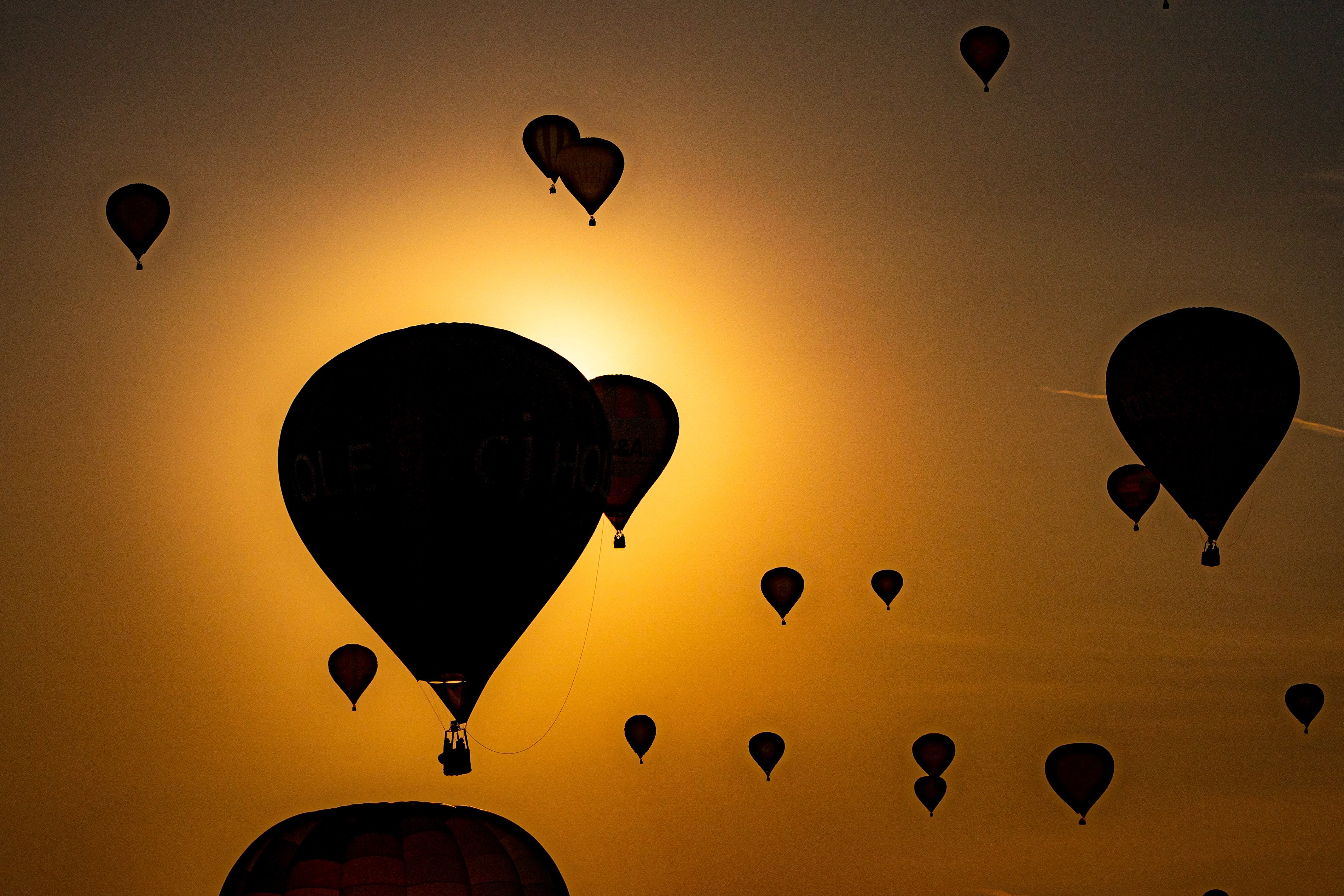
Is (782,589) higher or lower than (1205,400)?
lower

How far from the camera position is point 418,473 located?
5191 mm

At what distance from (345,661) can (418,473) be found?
11.8 ft

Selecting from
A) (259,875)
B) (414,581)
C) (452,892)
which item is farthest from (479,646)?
(259,875)

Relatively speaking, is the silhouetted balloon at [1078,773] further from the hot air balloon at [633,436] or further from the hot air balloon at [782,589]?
the hot air balloon at [633,436]

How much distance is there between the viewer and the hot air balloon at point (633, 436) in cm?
835

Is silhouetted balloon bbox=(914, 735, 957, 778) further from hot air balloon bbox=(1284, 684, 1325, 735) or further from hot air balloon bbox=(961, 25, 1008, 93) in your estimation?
hot air balloon bbox=(961, 25, 1008, 93)

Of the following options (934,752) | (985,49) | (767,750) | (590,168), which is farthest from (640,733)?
(985,49)

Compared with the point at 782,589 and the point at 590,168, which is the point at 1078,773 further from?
the point at 590,168

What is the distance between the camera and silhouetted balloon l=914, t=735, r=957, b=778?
9258mm

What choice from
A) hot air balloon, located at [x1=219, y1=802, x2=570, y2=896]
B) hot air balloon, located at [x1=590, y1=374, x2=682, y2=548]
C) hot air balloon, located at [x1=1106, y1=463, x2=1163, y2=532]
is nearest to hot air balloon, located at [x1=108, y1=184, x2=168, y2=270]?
hot air balloon, located at [x1=590, y1=374, x2=682, y2=548]

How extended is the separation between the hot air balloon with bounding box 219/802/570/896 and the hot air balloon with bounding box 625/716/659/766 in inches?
55.3

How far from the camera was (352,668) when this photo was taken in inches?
327

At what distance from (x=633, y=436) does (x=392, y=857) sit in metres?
3.19

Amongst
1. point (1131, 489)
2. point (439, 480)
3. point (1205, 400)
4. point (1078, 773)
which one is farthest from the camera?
point (1131, 489)
